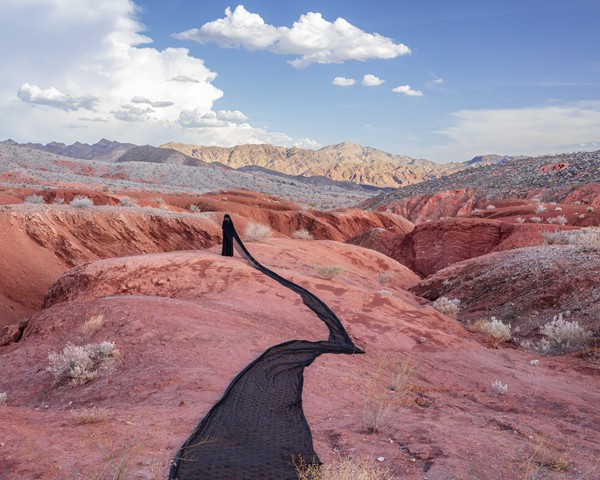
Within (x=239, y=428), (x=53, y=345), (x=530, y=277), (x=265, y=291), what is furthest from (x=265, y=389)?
(x=530, y=277)

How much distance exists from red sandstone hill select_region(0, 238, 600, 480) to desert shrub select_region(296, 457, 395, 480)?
0.98 ft

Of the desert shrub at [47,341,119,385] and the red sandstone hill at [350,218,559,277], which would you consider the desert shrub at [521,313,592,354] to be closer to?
the desert shrub at [47,341,119,385]

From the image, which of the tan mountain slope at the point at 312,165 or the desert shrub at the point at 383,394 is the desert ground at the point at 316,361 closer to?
the desert shrub at the point at 383,394

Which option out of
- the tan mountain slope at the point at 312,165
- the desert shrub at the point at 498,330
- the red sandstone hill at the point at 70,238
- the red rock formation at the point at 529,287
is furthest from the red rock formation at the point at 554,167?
the tan mountain slope at the point at 312,165

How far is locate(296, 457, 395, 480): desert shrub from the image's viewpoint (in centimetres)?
336

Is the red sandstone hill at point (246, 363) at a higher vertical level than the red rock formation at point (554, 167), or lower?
lower

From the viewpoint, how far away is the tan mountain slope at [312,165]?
504 feet

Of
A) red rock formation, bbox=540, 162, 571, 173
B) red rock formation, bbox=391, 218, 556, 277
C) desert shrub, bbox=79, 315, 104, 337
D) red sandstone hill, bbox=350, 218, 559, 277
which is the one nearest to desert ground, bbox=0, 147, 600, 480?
desert shrub, bbox=79, 315, 104, 337

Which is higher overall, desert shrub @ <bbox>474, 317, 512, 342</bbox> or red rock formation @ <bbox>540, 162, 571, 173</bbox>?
red rock formation @ <bbox>540, 162, 571, 173</bbox>

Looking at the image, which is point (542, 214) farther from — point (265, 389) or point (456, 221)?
point (265, 389)

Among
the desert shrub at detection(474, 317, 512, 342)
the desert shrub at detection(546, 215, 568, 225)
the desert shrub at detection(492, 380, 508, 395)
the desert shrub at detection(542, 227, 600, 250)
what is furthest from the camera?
the desert shrub at detection(546, 215, 568, 225)

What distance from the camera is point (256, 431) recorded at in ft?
15.0

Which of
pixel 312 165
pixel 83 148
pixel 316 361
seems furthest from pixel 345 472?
pixel 83 148

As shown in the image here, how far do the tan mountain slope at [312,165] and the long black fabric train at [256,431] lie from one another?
482 ft
